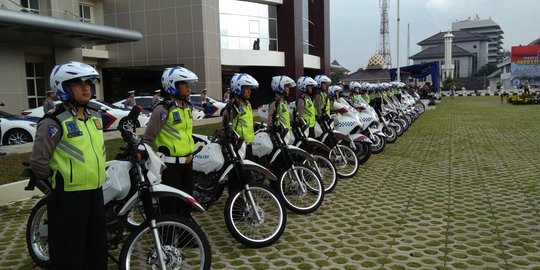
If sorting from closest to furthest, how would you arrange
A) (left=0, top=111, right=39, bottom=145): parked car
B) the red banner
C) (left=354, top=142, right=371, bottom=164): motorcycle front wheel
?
(left=354, top=142, right=371, bottom=164): motorcycle front wheel → (left=0, top=111, right=39, bottom=145): parked car → the red banner

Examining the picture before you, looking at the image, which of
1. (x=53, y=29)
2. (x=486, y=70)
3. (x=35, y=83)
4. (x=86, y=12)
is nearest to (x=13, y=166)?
(x=53, y=29)

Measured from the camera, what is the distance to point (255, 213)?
482 centimetres

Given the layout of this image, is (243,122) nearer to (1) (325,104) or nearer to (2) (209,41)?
(1) (325,104)

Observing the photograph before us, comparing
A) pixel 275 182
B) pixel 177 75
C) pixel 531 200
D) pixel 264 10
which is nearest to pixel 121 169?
pixel 177 75

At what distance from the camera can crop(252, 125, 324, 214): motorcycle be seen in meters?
6.06

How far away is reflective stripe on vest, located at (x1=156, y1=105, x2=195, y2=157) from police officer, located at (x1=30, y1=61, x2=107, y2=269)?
1.19 metres

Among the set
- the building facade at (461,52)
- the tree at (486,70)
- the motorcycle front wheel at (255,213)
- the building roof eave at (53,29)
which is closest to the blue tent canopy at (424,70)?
the building roof eave at (53,29)

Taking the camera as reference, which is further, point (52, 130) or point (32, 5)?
point (32, 5)

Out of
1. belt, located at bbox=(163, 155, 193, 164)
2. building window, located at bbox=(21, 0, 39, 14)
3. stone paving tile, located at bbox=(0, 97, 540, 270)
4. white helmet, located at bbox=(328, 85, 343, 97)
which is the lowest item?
stone paving tile, located at bbox=(0, 97, 540, 270)

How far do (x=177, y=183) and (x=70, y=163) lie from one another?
155 cm

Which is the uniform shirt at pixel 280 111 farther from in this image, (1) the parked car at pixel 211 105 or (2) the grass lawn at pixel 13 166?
(1) the parked car at pixel 211 105

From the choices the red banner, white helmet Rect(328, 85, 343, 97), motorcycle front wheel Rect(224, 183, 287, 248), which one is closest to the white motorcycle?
white helmet Rect(328, 85, 343, 97)

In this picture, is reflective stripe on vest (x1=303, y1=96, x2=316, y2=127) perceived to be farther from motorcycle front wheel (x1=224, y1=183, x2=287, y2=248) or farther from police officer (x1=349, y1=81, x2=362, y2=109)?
motorcycle front wheel (x1=224, y1=183, x2=287, y2=248)

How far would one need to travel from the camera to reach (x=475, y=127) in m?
17.3
